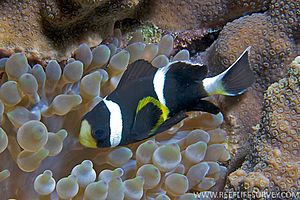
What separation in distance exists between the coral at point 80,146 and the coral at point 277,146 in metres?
0.18

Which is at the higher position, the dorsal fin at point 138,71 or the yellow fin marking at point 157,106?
the dorsal fin at point 138,71

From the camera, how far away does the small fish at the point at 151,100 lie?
1344 millimetres

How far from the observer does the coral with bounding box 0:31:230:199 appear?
128cm

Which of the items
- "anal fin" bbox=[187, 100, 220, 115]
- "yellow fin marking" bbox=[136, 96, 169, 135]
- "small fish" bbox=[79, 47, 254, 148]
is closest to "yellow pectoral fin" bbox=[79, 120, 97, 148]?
"small fish" bbox=[79, 47, 254, 148]

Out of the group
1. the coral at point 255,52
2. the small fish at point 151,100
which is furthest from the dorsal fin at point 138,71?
the coral at point 255,52

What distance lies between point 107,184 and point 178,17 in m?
0.92

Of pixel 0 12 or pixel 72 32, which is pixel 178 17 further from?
pixel 0 12

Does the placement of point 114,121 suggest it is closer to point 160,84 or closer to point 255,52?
point 160,84

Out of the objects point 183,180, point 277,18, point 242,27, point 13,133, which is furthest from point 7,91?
point 277,18

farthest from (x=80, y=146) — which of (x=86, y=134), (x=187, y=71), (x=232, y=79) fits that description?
(x=232, y=79)

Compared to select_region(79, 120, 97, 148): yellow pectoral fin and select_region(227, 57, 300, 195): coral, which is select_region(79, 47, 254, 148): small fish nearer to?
select_region(79, 120, 97, 148): yellow pectoral fin

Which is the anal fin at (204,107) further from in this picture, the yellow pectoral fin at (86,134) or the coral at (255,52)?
the yellow pectoral fin at (86,134)

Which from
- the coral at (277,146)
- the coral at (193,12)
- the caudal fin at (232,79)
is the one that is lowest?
the coral at (277,146)

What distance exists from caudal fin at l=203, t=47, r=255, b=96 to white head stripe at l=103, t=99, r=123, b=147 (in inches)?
14.1
